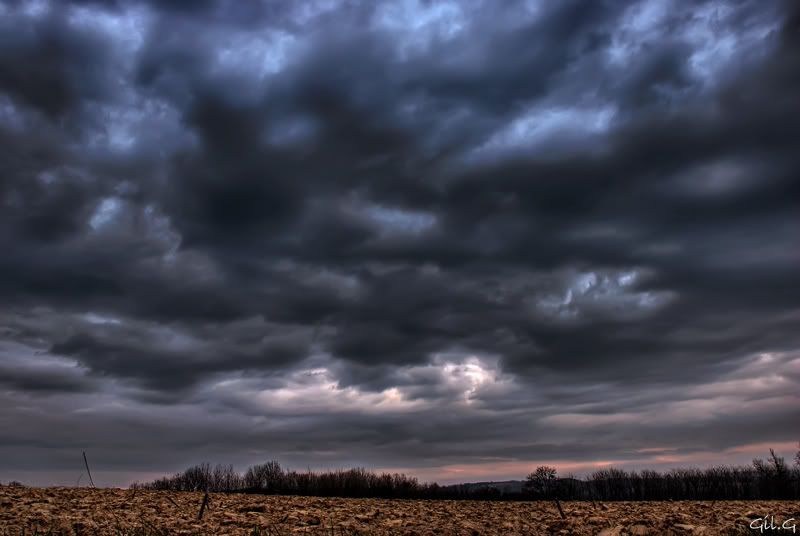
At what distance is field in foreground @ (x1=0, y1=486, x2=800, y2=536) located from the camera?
1930 cm

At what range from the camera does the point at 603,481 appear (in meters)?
56.8

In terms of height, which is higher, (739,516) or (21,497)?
(21,497)

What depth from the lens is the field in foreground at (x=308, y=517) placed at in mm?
19297

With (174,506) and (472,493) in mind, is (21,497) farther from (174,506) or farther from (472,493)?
(472,493)

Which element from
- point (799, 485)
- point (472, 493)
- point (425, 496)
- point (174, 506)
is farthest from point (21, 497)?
point (799, 485)

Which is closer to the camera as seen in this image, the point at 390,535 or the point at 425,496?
the point at 390,535

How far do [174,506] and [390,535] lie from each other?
9608 millimetres

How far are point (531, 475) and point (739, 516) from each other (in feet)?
86.8

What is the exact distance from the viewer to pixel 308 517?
2244 centimetres

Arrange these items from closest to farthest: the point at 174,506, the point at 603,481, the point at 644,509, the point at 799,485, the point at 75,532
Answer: the point at 75,532, the point at 174,506, the point at 644,509, the point at 799,485, the point at 603,481

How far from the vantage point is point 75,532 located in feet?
59.4

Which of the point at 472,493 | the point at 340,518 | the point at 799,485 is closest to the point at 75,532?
the point at 340,518

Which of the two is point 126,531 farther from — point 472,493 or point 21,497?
point 472,493

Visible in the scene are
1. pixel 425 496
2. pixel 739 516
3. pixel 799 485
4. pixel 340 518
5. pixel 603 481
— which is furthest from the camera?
pixel 603 481
